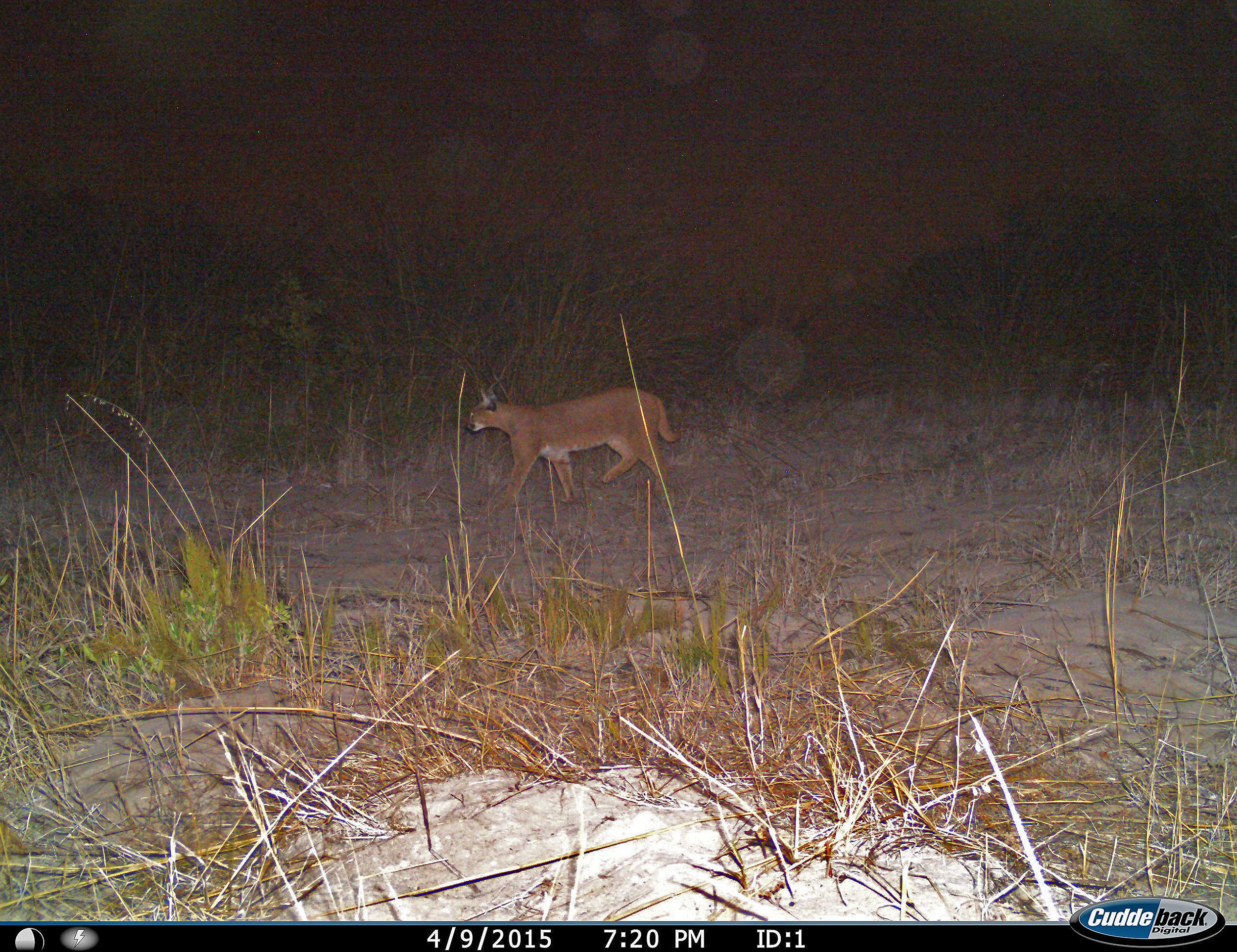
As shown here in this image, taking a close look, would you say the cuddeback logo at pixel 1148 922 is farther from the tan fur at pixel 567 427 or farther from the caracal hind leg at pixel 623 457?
the caracal hind leg at pixel 623 457

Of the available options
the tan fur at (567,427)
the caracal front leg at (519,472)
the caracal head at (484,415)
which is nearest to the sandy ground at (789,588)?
the caracal front leg at (519,472)

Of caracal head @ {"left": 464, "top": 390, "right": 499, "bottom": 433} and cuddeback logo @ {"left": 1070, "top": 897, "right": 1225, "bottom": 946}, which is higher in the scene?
caracal head @ {"left": 464, "top": 390, "right": 499, "bottom": 433}

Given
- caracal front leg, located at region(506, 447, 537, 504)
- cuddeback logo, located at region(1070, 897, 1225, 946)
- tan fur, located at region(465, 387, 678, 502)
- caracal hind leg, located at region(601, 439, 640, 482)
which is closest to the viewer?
cuddeback logo, located at region(1070, 897, 1225, 946)

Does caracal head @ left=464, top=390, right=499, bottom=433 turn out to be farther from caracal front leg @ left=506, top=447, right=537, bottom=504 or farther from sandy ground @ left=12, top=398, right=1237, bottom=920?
sandy ground @ left=12, top=398, right=1237, bottom=920

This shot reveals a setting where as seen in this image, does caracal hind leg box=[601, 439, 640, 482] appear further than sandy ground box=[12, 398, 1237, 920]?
Yes

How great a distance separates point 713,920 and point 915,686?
1.40 meters

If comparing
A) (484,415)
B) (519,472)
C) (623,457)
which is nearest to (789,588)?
(519,472)

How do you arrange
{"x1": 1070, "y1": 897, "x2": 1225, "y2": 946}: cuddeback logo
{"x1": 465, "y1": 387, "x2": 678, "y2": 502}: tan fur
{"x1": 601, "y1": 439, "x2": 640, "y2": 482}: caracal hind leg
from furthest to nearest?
{"x1": 601, "y1": 439, "x2": 640, "y2": 482}: caracal hind leg < {"x1": 465, "y1": 387, "x2": 678, "y2": 502}: tan fur < {"x1": 1070, "y1": 897, "x2": 1225, "y2": 946}: cuddeback logo

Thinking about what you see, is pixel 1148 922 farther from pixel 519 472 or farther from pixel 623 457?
pixel 623 457

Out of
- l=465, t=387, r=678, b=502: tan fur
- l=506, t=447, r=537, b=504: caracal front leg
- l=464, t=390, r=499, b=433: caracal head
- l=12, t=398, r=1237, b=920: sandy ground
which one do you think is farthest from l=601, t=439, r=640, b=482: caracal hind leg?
l=464, t=390, r=499, b=433: caracal head

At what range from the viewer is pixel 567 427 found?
23.0 feet

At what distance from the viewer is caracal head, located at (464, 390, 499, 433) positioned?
695 centimetres

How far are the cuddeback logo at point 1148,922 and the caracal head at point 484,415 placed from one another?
18.8 feet

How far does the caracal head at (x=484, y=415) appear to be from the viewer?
22.8 feet
